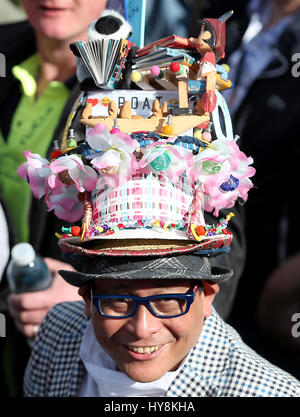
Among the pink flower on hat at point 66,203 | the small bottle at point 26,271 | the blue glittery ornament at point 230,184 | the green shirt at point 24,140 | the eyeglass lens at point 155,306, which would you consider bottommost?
the eyeglass lens at point 155,306

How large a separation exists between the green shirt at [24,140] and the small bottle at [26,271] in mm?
420

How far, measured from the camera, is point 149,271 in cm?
214

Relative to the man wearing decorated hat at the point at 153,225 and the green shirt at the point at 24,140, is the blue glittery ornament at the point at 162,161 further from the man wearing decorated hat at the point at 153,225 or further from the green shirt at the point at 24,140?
the green shirt at the point at 24,140

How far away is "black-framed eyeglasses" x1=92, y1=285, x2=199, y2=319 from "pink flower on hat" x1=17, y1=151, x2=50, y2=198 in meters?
0.44

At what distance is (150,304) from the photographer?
7.16ft

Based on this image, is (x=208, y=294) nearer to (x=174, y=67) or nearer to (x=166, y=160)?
(x=166, y=160)

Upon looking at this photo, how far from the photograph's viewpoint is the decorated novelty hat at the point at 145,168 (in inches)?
84.5

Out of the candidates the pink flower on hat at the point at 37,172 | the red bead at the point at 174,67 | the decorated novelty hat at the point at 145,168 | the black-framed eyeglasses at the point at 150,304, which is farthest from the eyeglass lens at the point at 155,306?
the red bead at the point at 174,67

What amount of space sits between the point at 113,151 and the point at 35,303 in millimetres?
1232

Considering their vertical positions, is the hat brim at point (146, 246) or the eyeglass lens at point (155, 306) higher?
the hat brim at point (146, 246)

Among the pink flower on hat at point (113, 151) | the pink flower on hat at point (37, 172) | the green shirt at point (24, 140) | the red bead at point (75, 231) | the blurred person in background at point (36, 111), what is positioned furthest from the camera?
the green shirt at point (24, 140)

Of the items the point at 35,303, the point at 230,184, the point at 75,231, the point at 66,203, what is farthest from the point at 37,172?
the point at 35,303

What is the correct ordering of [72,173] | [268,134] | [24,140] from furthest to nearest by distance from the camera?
[268,134] < [24,140] < [72,173]
